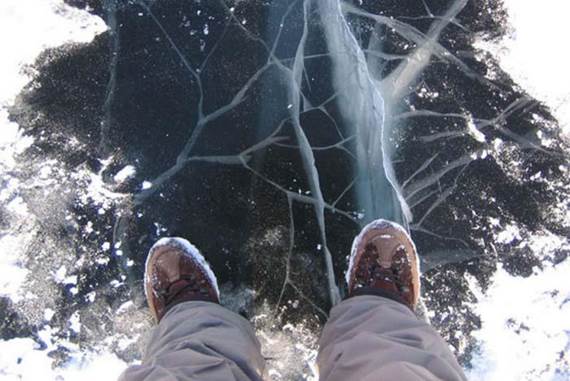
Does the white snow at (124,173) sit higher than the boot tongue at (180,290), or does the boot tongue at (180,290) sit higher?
the white snow at (124,173)

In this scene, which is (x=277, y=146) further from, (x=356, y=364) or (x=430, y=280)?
(x=356, y=364)

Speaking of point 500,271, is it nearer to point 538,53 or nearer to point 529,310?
point 529,310

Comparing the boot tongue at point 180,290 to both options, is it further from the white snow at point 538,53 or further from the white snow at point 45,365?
the white snow at point 538,53

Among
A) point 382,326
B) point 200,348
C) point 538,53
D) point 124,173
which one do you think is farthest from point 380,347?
point 538,53

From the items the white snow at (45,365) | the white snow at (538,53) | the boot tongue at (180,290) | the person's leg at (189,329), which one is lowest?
the white snow at (45,365)

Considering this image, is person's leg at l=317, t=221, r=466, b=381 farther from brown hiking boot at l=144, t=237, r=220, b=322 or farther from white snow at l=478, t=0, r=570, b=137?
white snow at l=478, t=0, r=570, b=137

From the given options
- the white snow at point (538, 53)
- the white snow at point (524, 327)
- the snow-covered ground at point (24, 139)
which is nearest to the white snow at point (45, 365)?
the snow-covered ground at point (24, 139)

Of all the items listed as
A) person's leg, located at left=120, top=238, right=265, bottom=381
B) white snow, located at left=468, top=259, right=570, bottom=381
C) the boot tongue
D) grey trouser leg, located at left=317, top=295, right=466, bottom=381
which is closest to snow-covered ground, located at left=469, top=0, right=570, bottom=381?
white snow, located at left=468, top=259, right=570, bottom=381

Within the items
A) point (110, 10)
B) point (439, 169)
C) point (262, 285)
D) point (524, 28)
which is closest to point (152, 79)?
point (110, 10)
